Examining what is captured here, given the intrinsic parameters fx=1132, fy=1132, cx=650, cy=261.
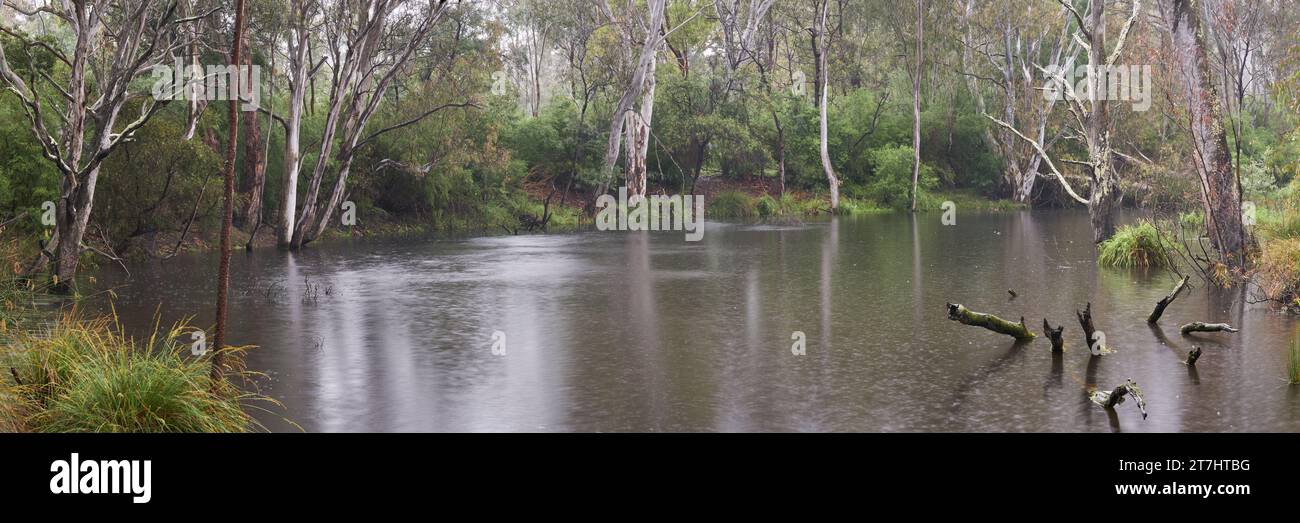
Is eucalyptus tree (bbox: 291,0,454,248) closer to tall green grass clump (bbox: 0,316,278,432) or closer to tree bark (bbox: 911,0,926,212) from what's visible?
tall green grass clump (bbox: 0,316,278,432)

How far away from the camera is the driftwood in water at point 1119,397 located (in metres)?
8.58

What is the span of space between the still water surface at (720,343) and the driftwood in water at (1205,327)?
0.15 meters

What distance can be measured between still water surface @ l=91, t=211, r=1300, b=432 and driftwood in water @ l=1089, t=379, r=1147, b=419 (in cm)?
10

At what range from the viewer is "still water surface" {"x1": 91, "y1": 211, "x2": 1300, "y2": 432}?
888 cm

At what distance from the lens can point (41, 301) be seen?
1553 cm

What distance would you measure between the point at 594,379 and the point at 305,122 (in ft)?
77.4

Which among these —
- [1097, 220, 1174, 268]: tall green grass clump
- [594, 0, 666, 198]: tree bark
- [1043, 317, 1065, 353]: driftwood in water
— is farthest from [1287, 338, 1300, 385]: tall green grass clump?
[594, 0, 666, 198]: tree bark

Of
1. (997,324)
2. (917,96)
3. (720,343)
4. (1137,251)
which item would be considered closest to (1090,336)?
(997,324)

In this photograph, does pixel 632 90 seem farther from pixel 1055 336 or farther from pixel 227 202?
pixel 227 202

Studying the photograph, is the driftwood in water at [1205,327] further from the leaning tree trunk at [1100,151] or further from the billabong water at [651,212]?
the billabong water at [651,212]

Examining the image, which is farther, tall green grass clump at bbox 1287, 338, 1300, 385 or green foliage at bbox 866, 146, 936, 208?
green foliage at bbox 866, 146, 936, 208

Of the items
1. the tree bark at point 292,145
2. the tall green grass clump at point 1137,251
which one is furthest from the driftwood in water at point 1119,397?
the tree bark at point 292,145
